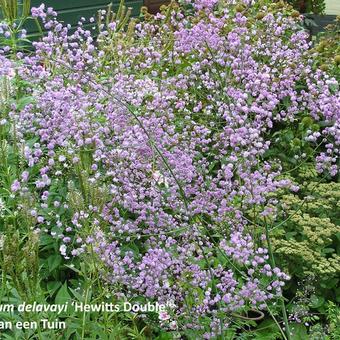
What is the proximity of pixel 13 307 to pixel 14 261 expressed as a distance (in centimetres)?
88

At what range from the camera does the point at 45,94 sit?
393 cm

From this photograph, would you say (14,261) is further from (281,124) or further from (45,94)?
(281,124)

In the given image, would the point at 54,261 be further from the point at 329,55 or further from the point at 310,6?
the point at 310,6

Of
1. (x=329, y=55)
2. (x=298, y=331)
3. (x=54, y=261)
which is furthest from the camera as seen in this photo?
(x=329, y=55)

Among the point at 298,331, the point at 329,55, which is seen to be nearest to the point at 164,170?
the point at 298,331

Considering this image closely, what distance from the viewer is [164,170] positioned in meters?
3.65

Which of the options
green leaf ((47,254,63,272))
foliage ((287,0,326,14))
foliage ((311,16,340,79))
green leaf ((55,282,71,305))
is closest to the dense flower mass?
green leaf ((47,254,63,272))

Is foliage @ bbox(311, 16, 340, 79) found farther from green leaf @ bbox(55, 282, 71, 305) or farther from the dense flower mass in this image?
green leaf @ bbox(55, 282, 71, 305)

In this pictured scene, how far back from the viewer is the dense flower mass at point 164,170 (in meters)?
3.19

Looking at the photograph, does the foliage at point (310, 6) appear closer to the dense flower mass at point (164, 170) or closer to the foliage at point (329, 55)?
the foliage at point (329, 55)

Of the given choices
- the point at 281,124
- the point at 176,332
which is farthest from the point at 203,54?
the point at 176,332

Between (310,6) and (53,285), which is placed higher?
(53,285)

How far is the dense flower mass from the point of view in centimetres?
319

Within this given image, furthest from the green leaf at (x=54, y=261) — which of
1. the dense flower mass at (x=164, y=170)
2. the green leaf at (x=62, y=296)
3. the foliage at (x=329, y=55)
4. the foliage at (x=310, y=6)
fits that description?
the foliage at (x=310, y=6)
